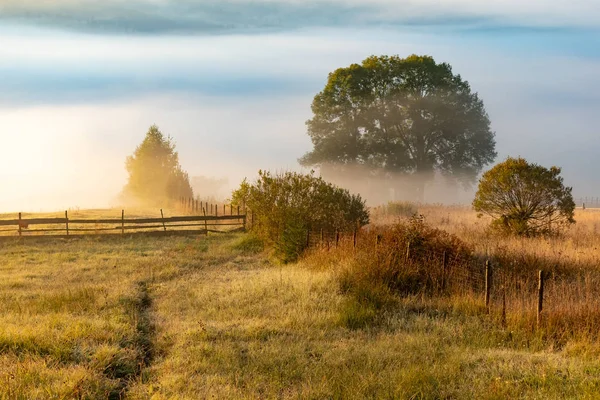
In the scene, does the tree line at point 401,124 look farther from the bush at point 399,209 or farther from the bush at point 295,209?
the bush at point 295,209

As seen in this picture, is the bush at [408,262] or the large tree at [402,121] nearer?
the bush at [408,262]

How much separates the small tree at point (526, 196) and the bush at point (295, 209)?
5608mm

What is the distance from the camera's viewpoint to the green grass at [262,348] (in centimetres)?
670

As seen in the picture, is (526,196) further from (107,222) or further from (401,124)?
(401,124)

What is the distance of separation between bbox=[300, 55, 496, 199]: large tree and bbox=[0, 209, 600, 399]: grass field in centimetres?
3158

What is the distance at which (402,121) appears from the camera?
1750 inches

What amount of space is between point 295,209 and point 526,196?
9097 millimetres

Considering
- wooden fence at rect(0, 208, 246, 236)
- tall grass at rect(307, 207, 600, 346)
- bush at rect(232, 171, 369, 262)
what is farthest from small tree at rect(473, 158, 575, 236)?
wooden fence at rect(0, 208, 246, 236)

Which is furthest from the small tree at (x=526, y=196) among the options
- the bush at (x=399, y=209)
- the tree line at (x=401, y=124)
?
the tree line at (x=401, y=124)

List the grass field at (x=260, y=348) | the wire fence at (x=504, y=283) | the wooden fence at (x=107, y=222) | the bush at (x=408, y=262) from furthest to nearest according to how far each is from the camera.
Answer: the wooden fence at (x=107, y=222), the bush at (x=408, y=262), the wire fence at (x=504, y=283), the grass field at (x=260, y=348)

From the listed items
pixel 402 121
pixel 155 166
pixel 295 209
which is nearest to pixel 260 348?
pixel 295 209

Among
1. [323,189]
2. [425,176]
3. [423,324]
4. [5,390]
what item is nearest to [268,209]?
[323,189]

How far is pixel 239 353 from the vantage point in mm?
8016

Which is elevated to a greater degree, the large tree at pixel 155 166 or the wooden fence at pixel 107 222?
the large tree at pixel 155 166
